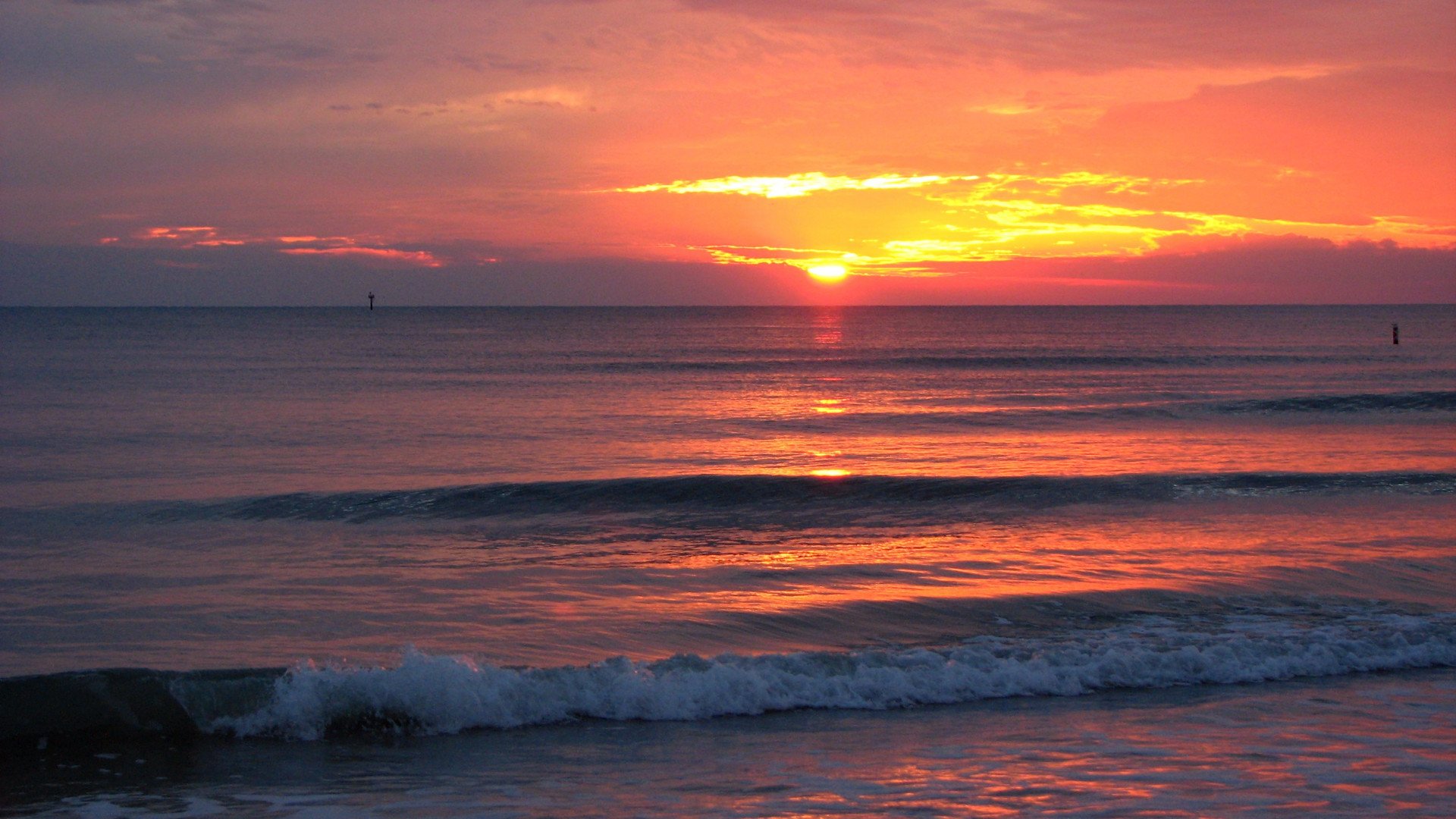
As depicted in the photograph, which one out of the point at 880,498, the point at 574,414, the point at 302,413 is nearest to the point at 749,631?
the point at 880,498

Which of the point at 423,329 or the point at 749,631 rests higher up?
the point at 423,329

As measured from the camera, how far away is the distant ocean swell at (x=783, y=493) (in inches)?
610

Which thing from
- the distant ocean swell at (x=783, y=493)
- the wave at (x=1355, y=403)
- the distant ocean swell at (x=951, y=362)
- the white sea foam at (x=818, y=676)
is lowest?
the white sea foam at (x=818, y=676)


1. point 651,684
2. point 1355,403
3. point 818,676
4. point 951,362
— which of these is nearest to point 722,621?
point 818,676

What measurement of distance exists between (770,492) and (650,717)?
32.9 ft

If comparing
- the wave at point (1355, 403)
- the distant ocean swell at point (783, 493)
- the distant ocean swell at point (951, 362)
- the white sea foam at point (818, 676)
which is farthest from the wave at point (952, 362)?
the white sea foam at point (818, 676)

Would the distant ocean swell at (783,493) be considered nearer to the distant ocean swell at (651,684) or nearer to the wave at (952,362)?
the distant ocean swell at (651,684)

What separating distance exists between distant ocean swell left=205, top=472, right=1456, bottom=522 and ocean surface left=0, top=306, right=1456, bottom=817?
0.37 ft

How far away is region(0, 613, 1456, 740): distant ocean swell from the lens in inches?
300

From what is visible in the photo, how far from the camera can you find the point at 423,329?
354 ft

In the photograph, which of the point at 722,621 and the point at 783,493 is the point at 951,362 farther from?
the point at 722,621

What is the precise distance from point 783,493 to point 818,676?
9361 millimetres

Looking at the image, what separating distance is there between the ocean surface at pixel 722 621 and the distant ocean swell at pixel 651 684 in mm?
30

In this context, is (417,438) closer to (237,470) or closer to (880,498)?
(237,470)
